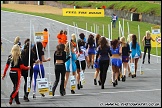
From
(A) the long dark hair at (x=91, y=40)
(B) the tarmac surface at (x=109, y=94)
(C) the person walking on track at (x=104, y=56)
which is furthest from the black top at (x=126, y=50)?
(A) the long dark hair at (x=91, y=40)

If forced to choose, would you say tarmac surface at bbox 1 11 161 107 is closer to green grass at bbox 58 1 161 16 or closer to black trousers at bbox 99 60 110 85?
black trousers at bbox 99 60 110 85

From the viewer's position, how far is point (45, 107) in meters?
13.9

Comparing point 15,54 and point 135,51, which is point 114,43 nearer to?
point 135,51

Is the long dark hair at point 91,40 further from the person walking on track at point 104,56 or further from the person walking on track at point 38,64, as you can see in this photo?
the person walking on track at point 38,64

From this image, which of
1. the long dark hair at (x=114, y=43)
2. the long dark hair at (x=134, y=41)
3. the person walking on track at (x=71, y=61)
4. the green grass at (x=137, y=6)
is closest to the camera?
the person walking on track at (x=71, y=61)

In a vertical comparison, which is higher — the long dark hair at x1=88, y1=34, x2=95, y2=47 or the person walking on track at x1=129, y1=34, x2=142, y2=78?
the long dark hair at x1=88, y1=34, x2=95, y2=47

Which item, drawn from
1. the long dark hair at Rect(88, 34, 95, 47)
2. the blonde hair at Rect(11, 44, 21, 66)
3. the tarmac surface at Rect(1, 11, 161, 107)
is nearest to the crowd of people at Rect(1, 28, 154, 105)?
the blonde hair at Rect(11, 44, 21, 66)

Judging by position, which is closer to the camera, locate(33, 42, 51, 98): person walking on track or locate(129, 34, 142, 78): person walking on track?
locate(33, 42, 51, 98): person walking on track

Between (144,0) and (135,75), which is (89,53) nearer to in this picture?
(135,75)

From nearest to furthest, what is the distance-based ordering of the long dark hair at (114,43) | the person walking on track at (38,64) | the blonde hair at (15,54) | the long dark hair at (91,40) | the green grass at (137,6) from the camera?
the blonde hair at (15,54) → the person walking on track at (38,64) → the long dark hair at (114,43) → the long dark hair at (91,40) → the green grass at (137,6)

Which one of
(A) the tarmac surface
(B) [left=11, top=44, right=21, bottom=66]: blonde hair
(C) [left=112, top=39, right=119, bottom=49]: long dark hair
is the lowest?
(A) the tarmac surface

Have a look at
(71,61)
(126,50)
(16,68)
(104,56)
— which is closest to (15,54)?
(16,68)

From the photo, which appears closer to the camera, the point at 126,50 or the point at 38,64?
the point at 38,64

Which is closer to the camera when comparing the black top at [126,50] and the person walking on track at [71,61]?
the person walking on track at [71,61]
